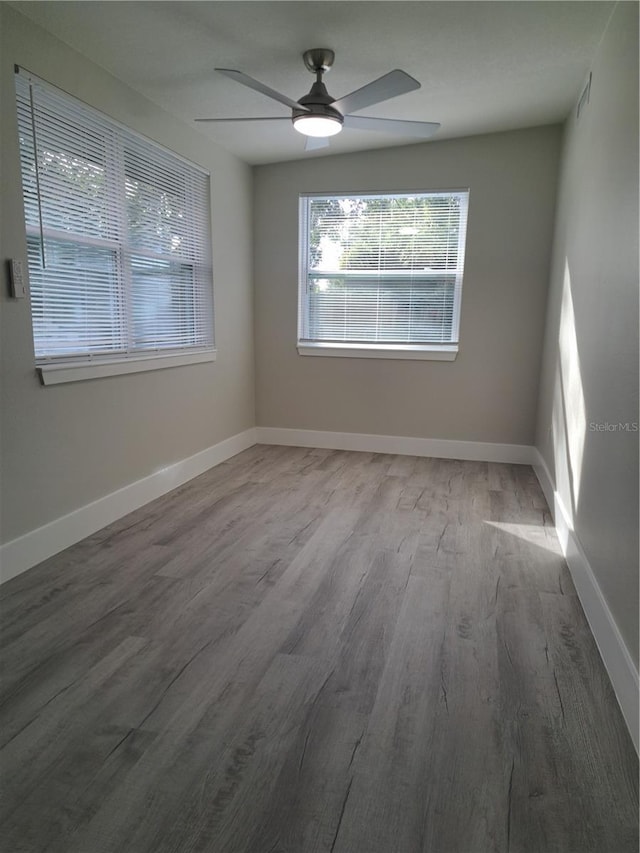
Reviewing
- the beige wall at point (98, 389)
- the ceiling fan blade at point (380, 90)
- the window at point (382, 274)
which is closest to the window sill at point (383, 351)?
the window at point (382, 274)

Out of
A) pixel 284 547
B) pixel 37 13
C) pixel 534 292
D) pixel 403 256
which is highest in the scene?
pixel 37 13

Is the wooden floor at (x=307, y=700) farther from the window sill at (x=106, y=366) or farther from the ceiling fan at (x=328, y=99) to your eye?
the ceiling fan at (x=328, y=99)

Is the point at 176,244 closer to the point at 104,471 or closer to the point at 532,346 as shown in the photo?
the point at 104,471

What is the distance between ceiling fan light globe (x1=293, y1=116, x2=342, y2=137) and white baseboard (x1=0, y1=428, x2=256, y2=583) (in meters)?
2.25

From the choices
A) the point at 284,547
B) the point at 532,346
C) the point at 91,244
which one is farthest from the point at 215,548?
the point at 532,346

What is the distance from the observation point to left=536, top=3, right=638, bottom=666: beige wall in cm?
187

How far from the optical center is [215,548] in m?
2.86

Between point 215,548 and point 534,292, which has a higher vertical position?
point 534,292

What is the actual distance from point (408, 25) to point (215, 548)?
8.78ft

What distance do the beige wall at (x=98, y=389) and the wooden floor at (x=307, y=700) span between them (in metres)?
0.40

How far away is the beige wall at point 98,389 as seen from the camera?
7.92 ft

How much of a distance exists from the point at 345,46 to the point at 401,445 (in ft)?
10.0

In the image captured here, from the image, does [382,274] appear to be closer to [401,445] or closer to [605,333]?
[401,445]

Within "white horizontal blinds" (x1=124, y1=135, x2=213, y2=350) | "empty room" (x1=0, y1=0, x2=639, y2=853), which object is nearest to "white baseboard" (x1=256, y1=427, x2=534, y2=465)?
"empty room" (x1=0, y1=0, x2=639, y2=853)
